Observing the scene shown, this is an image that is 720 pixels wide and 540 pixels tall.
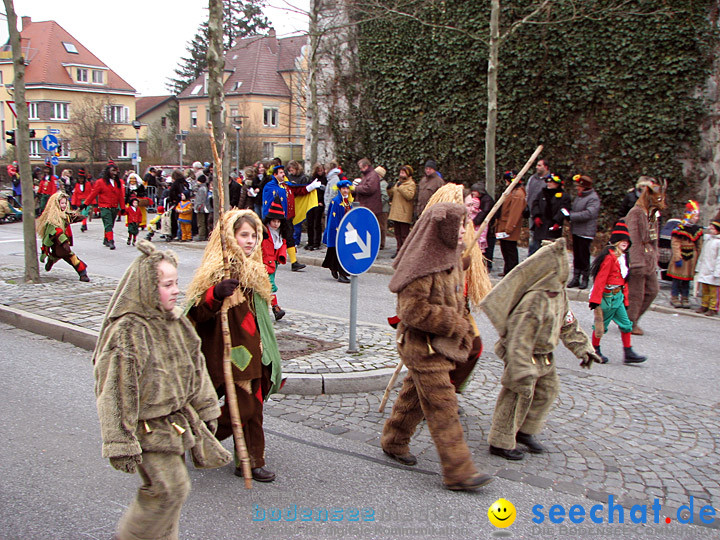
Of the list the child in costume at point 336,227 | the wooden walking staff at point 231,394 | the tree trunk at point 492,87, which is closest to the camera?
the wooden walking staff at point 231,394

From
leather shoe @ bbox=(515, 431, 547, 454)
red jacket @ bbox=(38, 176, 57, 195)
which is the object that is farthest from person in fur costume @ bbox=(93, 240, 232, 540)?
red jacket @ bbox=(38, 176, 57, 195)

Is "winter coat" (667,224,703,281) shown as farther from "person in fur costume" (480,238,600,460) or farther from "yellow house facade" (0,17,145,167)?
"yellow house facade" (0,17,145,167)

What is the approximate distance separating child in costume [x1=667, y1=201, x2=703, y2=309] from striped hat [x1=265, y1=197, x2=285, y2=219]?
19.7ft

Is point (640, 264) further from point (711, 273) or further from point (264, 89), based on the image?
point (264, 89)

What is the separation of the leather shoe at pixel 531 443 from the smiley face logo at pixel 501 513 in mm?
826

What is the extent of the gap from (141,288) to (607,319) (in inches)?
225

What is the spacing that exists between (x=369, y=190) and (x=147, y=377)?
10917 mm

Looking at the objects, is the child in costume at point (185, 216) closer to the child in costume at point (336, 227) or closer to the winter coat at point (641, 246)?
the child in costume at point (336, 227)

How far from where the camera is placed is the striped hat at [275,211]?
9.02m

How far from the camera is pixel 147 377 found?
10.1 ft

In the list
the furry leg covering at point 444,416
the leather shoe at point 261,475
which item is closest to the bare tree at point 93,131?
the leather shoe at point 261,475

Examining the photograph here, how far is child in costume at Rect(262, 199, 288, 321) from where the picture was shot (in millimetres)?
7824

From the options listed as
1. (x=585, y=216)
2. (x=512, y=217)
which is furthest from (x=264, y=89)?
(x=585, y=216)

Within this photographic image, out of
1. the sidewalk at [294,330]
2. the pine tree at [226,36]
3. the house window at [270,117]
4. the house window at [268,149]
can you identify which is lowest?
the sidewalk at [294,330]
